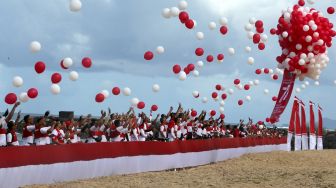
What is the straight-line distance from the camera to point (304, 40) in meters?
23.3

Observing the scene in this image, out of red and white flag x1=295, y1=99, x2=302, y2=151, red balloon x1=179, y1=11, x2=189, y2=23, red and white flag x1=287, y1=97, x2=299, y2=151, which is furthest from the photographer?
red and white flag x1=295, y1=99, x2=302, y2=151

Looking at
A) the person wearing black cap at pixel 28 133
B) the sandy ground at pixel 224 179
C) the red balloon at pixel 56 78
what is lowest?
the sandy ground at pixel 224 179

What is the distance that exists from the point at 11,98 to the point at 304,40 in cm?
1388

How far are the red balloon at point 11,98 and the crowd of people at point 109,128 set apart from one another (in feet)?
0.87

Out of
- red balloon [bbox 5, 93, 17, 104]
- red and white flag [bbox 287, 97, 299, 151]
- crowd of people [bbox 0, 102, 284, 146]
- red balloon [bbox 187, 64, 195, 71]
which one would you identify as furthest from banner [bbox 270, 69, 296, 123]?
red balloon [bbox 5, 93, 17, 104]

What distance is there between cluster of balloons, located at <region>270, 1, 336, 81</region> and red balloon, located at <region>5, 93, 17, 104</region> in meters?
13.4

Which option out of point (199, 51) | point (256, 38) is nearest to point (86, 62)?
point (199, 51)

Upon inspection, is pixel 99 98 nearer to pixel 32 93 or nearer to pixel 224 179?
pixel 32 93

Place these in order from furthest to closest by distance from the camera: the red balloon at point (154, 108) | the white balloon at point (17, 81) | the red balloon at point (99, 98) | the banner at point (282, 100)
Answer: the banner at point (282, 100) < the red balloon at point (154, 108) < the red balloon at point (99, 98) < the white balloon at point (17, 81)

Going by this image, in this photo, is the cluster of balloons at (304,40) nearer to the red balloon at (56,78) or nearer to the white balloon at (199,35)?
the white balloon at (199,35)

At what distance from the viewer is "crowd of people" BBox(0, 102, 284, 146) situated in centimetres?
1388

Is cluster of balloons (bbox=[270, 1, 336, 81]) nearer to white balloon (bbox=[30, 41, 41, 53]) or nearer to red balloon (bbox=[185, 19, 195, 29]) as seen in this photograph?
red balloon (bbox=[185, 19, 195, 29])

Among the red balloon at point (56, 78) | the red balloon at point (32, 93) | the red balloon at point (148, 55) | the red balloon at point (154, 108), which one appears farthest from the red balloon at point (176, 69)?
the red balloon at point (32, 93)

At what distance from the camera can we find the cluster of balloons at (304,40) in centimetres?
2319
